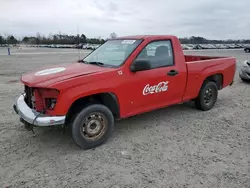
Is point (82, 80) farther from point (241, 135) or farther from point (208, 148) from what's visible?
point (241, 135)

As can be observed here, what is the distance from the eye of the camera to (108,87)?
3783mm

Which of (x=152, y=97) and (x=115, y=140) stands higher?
(x=152, y=97)

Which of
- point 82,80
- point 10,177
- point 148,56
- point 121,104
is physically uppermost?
point 148,56

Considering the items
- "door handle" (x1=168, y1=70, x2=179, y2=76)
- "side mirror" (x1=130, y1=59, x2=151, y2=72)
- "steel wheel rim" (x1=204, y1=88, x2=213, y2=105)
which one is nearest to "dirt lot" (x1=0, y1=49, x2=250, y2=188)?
"steel wheel rim" (x1=204, y1=88, x2=213, y2=105)

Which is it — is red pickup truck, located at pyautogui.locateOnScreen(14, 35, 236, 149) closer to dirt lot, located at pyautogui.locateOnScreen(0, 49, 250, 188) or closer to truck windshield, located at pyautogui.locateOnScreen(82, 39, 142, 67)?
truck windshield, located at pyautogui.locateOnScreen(82, 39, 142, 67)

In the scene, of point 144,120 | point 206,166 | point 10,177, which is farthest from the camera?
point 144,120

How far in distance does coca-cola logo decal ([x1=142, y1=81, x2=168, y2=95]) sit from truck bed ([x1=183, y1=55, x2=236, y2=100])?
0.75 metres

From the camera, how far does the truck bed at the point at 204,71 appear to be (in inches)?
200

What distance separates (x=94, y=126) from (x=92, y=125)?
45 millimetres

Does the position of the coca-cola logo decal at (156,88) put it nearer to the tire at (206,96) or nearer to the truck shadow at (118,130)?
the truck shadow at (118,130)

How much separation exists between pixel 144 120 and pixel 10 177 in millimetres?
2880

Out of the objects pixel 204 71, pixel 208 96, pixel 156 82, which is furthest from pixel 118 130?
pixel 208 96

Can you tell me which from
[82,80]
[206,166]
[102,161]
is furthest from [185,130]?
[82,80]

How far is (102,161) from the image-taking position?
347cm
